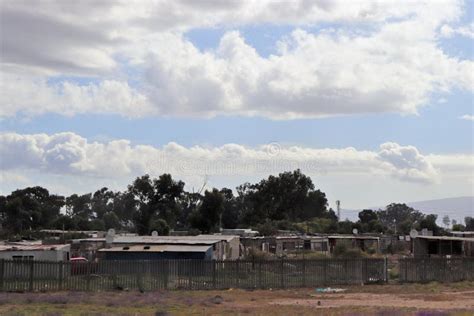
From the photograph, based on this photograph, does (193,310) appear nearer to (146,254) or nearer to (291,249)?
(146,254)

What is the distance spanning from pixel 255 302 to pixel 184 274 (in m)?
9.13

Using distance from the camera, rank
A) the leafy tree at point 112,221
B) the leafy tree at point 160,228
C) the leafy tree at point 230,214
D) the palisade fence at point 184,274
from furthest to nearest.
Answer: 1. the leafy tree at point 112,221
2. the leafy tree at point 230,214
3. the leafy tree at point 160,228
4. the palisade fence at point 184,274

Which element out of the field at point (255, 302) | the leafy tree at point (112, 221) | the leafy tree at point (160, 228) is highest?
the leafy tree at point (112, 221)

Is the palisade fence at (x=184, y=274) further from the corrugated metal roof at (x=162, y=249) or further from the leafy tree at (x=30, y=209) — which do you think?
the leafy tree at (x=30, y=209)

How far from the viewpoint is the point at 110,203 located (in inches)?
7510

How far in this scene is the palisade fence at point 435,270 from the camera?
44.3 m

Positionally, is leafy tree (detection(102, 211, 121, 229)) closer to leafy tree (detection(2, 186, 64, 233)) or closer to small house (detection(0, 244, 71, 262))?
leafy tree (detection(2, 186, 64, 233))

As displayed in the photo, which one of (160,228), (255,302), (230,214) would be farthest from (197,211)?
(255,302)

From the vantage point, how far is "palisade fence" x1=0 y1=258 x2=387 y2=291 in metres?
38.9

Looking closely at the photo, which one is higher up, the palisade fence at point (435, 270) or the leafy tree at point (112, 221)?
the leafy tree at point (112, 221)

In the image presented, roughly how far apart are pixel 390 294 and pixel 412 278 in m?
7.76

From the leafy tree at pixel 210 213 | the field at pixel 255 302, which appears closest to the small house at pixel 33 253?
the field at pixel 255 302

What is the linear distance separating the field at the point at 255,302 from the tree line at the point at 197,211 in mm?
57551

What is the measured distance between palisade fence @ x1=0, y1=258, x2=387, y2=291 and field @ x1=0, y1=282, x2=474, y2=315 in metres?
1.70
